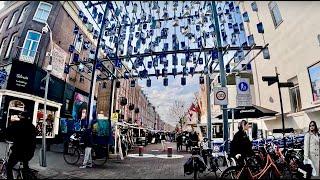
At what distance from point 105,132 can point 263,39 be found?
12.1 m

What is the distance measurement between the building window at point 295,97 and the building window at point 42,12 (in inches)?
755

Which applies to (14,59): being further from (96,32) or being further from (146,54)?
(146,54)

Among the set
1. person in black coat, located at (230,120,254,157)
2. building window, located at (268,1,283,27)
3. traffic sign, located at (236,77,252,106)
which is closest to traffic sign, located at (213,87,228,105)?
traffic sign, located at (236,77,252,106)

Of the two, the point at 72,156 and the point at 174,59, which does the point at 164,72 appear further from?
the point at 72,156

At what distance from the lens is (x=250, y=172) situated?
6.52 m

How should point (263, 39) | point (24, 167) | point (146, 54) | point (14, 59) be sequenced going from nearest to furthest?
point (24, 167) → point (146, 54) → point (263, 39) → point (14, 59)

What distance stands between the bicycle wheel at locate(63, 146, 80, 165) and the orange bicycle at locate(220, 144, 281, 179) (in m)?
7.14

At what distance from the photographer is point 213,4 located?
1143 centimetres

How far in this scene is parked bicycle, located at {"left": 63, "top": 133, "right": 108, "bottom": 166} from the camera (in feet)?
36.8

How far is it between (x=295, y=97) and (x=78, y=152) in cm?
1181

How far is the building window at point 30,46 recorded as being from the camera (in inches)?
768

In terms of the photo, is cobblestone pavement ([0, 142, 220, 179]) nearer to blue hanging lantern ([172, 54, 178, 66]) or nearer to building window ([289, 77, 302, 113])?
blue hanging lantern ([172, 54, 178, 66])

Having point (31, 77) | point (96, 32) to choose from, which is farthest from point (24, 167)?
point (31, 77)

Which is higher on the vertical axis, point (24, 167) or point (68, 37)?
point (68, 37)
